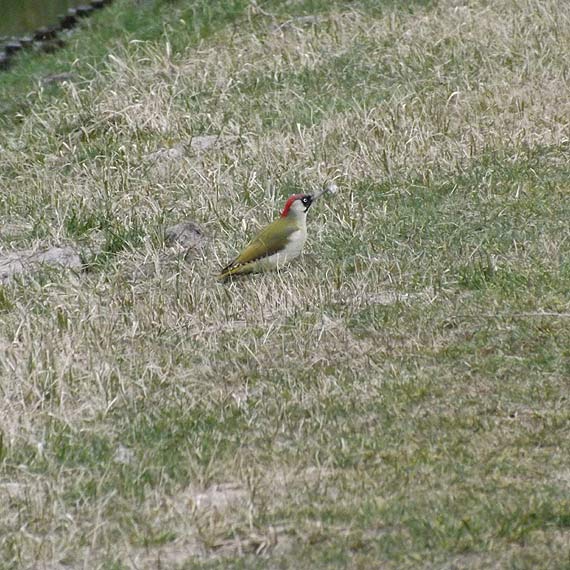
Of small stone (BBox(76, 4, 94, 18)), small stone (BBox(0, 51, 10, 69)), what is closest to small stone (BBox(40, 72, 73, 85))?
small stone (BBox(0, 51, 10, 69))

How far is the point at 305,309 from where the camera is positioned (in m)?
7.52

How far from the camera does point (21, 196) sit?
10625 millimetres

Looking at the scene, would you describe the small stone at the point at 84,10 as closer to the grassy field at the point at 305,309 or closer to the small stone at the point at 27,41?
the small stone at the point at 27,41

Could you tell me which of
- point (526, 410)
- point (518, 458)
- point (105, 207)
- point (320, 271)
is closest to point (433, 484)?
point (518, 458)

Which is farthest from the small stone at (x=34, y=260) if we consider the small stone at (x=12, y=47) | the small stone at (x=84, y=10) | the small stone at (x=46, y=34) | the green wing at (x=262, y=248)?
the small stone at (x=84, y=10)

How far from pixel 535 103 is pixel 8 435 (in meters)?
6.14

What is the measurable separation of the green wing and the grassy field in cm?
12

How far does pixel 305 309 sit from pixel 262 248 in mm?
703

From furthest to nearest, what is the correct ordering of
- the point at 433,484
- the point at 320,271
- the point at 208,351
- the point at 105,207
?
the point at 105,207 < the point at 320,271 < the point at 208,351 < the point at 433,484

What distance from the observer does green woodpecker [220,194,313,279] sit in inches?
317

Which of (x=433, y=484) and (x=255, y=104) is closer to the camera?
(x=433, y=484)

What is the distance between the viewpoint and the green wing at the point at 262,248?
8039mm

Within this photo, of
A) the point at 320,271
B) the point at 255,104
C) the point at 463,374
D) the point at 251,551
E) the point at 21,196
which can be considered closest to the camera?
the point at 251,551

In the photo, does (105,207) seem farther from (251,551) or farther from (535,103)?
(251,551)
